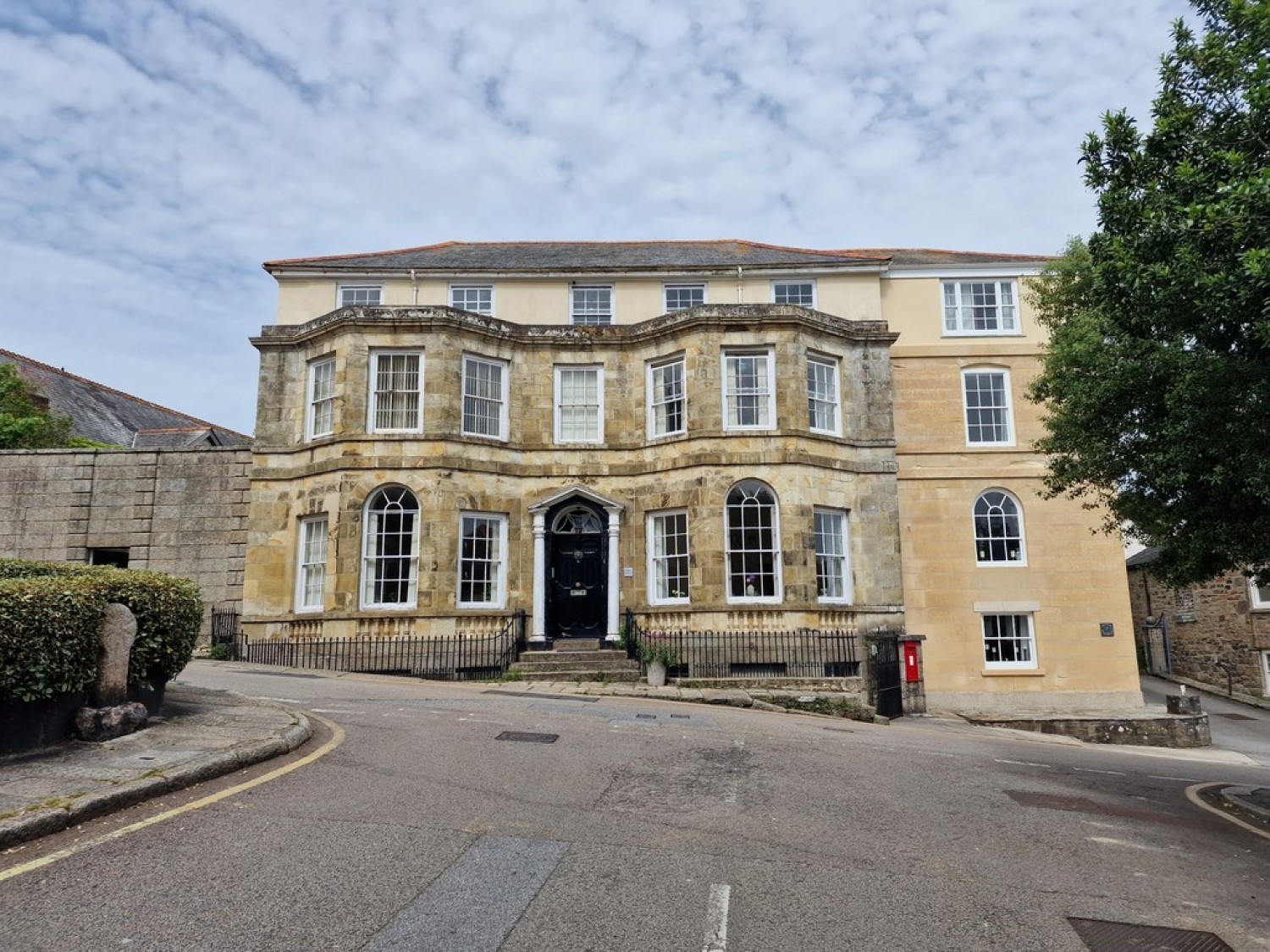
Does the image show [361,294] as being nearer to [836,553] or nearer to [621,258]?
[621,258]

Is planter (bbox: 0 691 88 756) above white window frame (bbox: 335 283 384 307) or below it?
below

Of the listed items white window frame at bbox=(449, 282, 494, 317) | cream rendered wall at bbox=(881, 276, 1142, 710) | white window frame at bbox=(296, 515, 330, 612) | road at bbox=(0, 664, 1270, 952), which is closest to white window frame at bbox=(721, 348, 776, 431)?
cream rendered wall at bbox=(881, 276, 1142, 710)

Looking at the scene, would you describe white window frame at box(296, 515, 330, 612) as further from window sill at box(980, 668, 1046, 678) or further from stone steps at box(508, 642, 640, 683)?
window sill at box(980, 668, 1046, 678)

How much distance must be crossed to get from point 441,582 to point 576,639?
3.27 meters

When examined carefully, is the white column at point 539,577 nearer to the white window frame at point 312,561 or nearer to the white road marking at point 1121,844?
the white window frame at point 312,561

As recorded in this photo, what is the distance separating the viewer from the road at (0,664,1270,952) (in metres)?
4.39

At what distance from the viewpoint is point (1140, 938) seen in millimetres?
4832

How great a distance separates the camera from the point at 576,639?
19.4m

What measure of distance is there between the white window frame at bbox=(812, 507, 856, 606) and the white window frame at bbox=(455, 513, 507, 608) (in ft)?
23.3

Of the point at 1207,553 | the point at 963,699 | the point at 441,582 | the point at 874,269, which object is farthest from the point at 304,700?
the point at 874,269

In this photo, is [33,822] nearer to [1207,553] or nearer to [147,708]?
[147,708]

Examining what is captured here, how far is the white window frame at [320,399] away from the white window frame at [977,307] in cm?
1545

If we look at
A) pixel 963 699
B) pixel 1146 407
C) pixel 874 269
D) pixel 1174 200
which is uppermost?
pixel 874 269

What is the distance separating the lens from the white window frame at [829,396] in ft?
66.9
